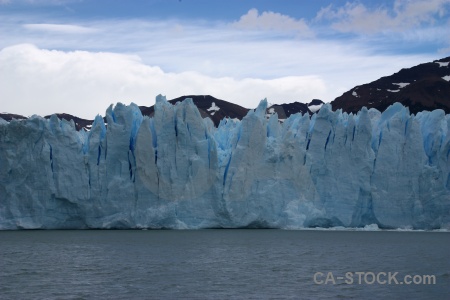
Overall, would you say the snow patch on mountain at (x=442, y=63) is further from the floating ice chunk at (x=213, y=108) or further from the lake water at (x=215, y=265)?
the lake water at (x=215, y=265)

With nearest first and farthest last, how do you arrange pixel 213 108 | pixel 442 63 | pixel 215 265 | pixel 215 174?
pixel 215 265 < pixel 215 174 < pixel 442 63 < pixel 213 108

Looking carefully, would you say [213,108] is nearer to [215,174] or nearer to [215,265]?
[215,174]

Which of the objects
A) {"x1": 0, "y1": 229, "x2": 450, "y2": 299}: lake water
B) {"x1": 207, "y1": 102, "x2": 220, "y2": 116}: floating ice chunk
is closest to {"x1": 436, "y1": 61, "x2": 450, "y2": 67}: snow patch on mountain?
{"x1": 207, "y1": 102, "x2": 220, "y2": 116}: floating ice chunk

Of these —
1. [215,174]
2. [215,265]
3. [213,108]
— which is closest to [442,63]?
[213,108]

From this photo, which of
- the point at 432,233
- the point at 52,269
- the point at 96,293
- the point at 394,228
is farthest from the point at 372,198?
the point at 96,293

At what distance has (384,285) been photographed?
17.1m

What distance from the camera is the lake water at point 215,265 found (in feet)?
52.8

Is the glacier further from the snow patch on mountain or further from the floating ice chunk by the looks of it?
the floating ice chunk

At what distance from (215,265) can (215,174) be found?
1140 cm

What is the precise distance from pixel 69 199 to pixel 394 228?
51.2 ft

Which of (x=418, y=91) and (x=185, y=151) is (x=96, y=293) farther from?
(x=418, y=91)

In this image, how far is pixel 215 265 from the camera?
20844 mm

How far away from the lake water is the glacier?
1024mm

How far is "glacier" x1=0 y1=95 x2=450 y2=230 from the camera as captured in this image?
31.7m
